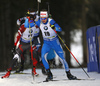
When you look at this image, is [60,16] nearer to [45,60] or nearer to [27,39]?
[27,39]

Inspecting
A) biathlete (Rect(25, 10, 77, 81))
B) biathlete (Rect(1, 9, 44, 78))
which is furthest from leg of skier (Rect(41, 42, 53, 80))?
biathlete (Rect(1, 9, 44, 78))

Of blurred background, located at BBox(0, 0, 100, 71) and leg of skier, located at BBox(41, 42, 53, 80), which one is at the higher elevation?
blurred background, located at BBox(0, 0, 100, 71)

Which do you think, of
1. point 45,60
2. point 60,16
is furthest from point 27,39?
point 60,16

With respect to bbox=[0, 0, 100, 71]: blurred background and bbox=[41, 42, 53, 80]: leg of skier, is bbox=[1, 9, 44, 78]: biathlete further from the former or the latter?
bbox=[0, 0, 100, 71]: blurred background

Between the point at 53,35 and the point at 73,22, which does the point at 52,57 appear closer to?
the point at 53,35

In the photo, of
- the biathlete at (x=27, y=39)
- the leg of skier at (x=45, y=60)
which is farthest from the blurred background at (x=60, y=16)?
the leg of skier at (x=45, y=60)

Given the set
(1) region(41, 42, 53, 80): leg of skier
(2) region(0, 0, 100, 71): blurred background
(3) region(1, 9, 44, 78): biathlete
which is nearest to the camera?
(1) region(41, 42, 53, 80): leg of skier

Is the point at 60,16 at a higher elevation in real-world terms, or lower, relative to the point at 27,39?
higher

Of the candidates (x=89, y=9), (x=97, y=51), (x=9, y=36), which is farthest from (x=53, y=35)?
(x=89, y=9)

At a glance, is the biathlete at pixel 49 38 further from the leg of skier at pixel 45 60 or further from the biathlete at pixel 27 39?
the biathlete at pixel 27 39

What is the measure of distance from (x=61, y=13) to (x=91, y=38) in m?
11.0

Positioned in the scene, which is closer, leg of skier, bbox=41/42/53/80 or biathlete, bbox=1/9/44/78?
leg of skier, bbox=41/42/53/80

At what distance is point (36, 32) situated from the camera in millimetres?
9445

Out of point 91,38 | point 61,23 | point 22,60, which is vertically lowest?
point 22,60
